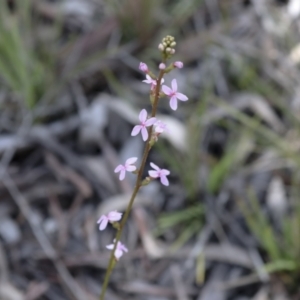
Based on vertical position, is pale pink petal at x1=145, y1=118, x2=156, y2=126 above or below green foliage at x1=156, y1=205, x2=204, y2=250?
above

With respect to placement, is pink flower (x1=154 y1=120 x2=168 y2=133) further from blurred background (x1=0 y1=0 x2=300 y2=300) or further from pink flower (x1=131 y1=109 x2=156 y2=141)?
blurred background (x1=0 y1=0 x2=300 y2=300)

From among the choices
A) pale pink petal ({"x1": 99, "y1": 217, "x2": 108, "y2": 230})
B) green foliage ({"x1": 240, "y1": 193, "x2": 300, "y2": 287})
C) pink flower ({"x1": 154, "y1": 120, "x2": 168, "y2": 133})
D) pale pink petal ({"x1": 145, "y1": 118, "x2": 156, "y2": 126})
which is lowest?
green foliage ({"x1": 240, "y1": 193, "x2": 300, "y2": 287})

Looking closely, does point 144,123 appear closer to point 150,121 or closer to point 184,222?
point 150,121

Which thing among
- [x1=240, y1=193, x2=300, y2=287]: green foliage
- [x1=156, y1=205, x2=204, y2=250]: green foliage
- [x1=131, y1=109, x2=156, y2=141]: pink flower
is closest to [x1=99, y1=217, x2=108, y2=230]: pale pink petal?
[x1=131, y1=109, x2=156, y2=141]: pink flower

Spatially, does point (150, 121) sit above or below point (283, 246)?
above

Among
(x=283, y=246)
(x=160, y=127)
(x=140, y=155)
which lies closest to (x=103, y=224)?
(x=160, y=127)

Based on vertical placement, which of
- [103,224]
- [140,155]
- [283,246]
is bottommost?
[283,246]

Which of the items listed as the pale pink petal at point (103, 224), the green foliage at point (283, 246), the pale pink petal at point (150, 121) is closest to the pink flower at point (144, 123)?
the pale pink petal at point (150, 121)

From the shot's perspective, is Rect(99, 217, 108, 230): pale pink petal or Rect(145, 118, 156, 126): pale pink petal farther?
Rect(99, 217, 108, 230): pale pink petal

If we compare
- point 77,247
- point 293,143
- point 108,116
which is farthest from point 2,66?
point 293,143
